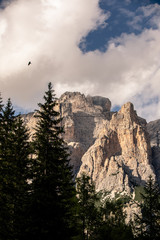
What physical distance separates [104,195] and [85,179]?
166837 mm

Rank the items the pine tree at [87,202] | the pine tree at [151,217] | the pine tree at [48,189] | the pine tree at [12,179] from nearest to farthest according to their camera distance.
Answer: the pine tree at [48,189]
the pine tree at [12,179]
the pine tree at [151,217]
the pine tree at [87,202]

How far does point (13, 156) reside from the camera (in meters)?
23.7

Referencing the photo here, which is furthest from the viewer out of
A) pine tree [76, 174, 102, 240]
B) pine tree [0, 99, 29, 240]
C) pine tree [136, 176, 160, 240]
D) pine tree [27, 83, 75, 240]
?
pine tree [76, 174, 102, 240]

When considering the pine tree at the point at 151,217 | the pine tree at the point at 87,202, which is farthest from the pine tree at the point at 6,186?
the pine tree at the point at 151,217

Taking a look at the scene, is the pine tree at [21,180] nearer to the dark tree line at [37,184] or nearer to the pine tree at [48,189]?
the dark tree line at [37,184]

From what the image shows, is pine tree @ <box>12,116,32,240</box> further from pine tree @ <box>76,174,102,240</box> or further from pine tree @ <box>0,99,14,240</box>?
pine tree @ <box>76,174,102,240</box>

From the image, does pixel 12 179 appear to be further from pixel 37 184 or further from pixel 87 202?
pixel 87 202

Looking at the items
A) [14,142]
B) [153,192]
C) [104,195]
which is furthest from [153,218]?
[104,195]

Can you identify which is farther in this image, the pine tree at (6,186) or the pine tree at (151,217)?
the pine tree at (151,217)

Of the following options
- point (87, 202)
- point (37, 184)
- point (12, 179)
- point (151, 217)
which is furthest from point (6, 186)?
point (151, 217)

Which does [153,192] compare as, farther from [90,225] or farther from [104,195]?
[104,195]

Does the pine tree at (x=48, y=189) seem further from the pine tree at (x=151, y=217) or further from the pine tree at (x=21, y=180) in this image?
the pine tree at (x=151, y=217)

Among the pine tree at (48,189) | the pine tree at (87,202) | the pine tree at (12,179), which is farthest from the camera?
the pine tree at (87,202)

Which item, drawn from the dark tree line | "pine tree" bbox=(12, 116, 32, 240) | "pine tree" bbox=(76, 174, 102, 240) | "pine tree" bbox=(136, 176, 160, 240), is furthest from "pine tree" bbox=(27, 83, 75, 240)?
"pine tree" bbox=(76, 174, 102, 240)
